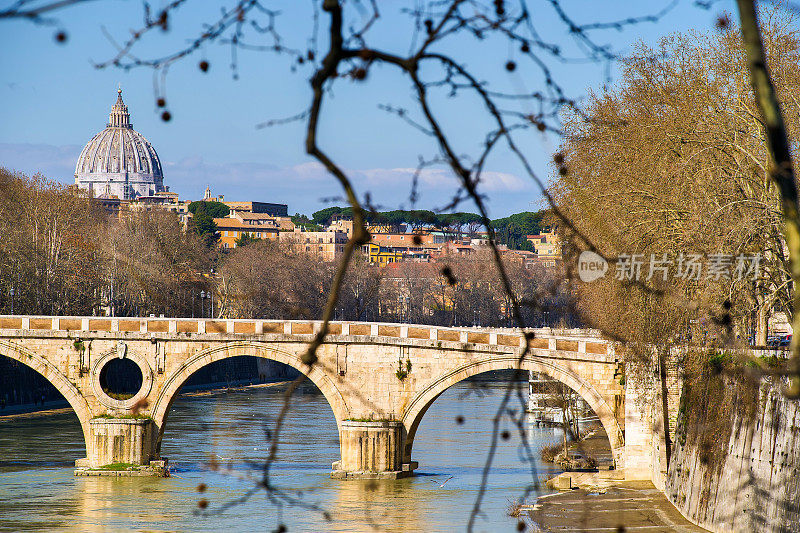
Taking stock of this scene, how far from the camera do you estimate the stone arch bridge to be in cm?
2691

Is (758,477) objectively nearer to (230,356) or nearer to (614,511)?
(614,511)

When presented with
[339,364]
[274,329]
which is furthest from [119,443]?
[339,364]

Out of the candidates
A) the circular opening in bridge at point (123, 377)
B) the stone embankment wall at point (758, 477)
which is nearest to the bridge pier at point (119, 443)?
the stone embankment wall at point (758, 477)

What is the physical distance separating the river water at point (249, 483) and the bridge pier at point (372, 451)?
0.51 m

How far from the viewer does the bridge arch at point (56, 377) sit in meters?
29.4

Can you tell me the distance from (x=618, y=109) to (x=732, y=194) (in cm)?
696

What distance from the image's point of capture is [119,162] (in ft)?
562

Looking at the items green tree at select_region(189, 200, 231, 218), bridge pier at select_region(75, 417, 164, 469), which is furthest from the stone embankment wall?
green tree at select_region(189, 200, 231, 218)

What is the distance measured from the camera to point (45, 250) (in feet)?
149

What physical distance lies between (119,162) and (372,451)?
15196 cm

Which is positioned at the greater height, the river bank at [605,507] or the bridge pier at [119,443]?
the bridge pier at [119,443]

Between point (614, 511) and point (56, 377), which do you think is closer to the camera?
point (614, 511)

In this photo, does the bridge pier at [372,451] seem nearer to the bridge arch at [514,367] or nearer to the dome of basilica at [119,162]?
the bridge arch at [514,367]

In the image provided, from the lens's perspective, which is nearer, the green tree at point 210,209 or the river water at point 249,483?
the river water at point 249,483
